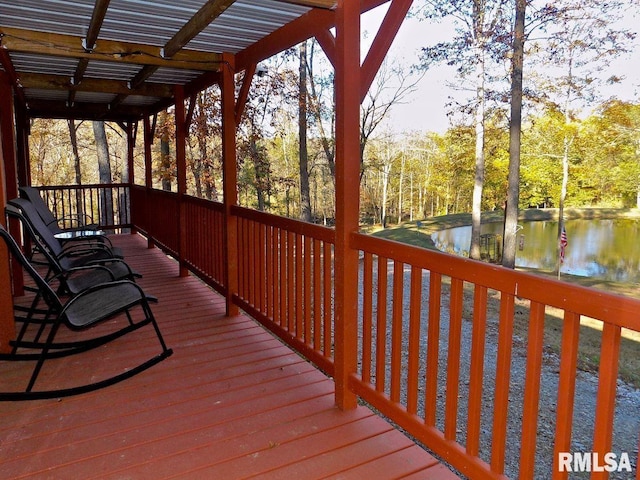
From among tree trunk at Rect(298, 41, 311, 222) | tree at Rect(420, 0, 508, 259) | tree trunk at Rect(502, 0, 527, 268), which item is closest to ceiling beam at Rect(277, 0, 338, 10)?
tree trunk at Rect(502, 0, 527, 268)

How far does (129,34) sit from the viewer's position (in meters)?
3.64

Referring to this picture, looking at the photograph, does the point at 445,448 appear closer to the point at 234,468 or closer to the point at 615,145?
the point at 234,468

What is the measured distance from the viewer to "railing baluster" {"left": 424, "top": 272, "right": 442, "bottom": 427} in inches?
79.5

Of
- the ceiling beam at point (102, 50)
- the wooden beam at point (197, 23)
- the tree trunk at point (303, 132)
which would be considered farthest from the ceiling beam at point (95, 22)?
the tree trunk at point (303, 132)

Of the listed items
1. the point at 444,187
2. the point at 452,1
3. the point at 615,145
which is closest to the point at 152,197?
the point at 452,1

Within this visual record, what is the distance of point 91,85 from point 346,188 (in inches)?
173

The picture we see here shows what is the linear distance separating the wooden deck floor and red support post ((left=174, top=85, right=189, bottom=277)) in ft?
7.73

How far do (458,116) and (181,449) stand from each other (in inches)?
551

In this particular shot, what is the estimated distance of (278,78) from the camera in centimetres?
1362

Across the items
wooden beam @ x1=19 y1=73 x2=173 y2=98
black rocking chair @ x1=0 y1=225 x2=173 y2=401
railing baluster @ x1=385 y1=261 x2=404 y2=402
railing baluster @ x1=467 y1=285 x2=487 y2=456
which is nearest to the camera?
railing baluster @ x1=467 y1=285 x2=487 y2=456

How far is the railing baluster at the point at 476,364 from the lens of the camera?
1.78 metres

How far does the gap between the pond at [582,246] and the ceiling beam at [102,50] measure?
1541 cm

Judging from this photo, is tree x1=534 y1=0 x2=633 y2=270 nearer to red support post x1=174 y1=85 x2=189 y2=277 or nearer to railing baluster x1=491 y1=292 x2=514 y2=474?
red support post x1=174 y1=85 x2=189 y2=277

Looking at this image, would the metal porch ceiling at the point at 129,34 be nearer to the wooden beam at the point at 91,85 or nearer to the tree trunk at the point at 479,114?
the wooden beam at the point at 91,85
